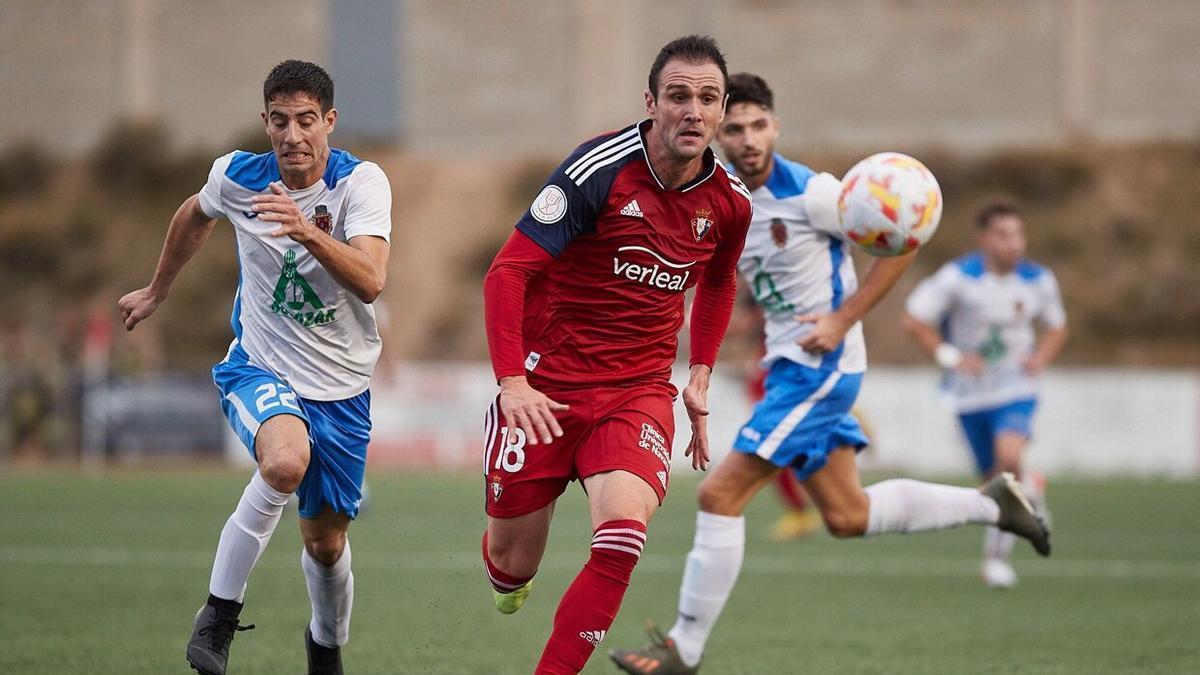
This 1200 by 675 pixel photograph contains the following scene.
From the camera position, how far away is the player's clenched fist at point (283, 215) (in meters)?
5.07

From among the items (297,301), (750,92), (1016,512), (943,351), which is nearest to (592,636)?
(297,301)

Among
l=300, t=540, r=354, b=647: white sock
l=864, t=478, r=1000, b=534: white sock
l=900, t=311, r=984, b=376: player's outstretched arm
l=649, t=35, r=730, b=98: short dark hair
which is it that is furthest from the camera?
l=900, t=311, r=984, b=376: player's outstretched arm

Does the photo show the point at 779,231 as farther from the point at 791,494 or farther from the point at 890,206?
the point at 791,494

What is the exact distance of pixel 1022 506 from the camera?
23.9ft

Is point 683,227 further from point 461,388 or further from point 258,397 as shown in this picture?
point 461,388

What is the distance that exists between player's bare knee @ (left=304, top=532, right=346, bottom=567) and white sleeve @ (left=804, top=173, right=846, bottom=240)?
2543 mm

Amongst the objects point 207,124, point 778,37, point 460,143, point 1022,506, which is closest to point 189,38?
point 207,124

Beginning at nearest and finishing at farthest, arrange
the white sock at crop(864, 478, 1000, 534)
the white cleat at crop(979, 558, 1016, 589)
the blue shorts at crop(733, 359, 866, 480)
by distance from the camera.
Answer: the blue shorts at crop(733, 359, 866, 480), the white sock at crop(864, 478, 1000, 534), the white cleat at crop(979, 558, 1016, 589)

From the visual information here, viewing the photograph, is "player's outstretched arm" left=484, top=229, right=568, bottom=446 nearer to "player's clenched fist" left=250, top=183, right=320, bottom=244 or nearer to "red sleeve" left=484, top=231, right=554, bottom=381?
"red sleeve" left=484, top=231, right=554, bottom=381

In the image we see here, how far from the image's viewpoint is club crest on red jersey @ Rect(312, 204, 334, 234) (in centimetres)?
583

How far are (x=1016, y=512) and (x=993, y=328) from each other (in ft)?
12.6

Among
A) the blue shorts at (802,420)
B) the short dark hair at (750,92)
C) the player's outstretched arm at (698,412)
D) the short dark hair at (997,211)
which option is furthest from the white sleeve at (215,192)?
the short dark hair at (997,211)

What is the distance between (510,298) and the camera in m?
5.22

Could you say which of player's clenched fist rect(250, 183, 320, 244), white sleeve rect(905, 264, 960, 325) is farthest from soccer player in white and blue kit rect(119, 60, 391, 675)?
white sleeve rect(905, 264, 960, 325)
